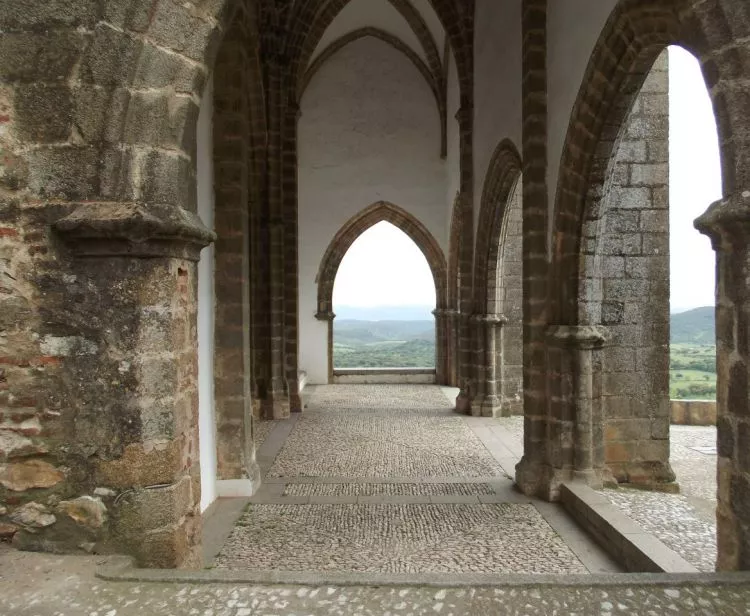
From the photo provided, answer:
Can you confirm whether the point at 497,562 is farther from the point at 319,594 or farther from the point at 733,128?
the point at 733,128

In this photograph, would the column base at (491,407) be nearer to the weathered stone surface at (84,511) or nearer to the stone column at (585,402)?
the stone column at (585,402)

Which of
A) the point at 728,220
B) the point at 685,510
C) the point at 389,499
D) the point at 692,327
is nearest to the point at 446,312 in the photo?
the point at 389,499

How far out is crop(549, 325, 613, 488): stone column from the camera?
5027 millimetres

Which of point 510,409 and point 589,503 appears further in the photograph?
point 510,409

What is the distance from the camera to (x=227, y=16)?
274 centimetres

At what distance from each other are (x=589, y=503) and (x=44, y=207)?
13.4ft

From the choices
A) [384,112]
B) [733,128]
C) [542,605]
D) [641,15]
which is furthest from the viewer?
[384,112]

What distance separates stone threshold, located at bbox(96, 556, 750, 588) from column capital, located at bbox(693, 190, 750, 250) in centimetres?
127

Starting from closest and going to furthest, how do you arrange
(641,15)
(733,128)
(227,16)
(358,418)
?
1. (733,128)
2. (227,16)
3. (641,15)
4. (358,418)

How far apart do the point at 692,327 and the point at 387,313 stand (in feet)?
139

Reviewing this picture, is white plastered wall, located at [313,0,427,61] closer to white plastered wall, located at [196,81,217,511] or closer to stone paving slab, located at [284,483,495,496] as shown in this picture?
white plastered wall, located at [196,81,217,511]

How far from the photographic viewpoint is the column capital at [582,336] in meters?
5.00

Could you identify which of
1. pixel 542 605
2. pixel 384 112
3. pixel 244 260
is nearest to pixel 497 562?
pixel 542 605

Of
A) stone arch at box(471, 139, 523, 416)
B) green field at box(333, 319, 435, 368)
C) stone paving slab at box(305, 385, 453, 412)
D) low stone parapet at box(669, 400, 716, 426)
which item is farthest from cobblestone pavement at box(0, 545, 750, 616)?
green field at box(333, 319, 435, 368)
